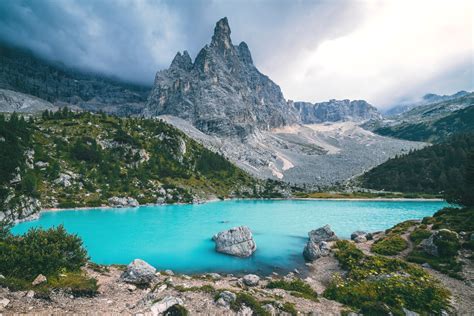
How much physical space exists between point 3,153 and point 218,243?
65.1 metres

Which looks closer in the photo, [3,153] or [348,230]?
[348,230]

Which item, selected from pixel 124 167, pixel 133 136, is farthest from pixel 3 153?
pixel 133 136

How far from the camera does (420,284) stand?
2256 cm

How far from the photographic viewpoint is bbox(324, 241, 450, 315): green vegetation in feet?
64.5

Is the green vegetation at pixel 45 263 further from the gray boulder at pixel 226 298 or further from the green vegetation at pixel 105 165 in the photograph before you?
the green vegetation at pixel 105 165

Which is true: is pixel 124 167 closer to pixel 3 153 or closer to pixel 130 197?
pixel 130 197

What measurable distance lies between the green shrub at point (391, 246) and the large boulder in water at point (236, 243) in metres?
17.4

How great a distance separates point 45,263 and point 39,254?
2.45ft

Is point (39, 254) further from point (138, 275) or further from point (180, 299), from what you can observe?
point (180, 299)

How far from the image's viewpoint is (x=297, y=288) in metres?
23.9

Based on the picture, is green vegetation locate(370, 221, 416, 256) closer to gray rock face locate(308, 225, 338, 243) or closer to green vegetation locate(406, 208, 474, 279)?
green vegetation locate(406, 208, 474, 279)

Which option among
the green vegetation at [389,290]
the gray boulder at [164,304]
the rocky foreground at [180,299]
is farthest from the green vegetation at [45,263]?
the green vegetation at [389,290]

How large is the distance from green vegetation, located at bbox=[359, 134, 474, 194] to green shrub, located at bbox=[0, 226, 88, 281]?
170 m

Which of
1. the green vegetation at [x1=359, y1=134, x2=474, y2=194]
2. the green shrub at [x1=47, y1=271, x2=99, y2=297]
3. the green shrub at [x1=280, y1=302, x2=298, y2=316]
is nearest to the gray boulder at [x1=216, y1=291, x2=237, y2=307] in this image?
the green shrub at [x1=280, y1=302, x2=298, y2=316]
